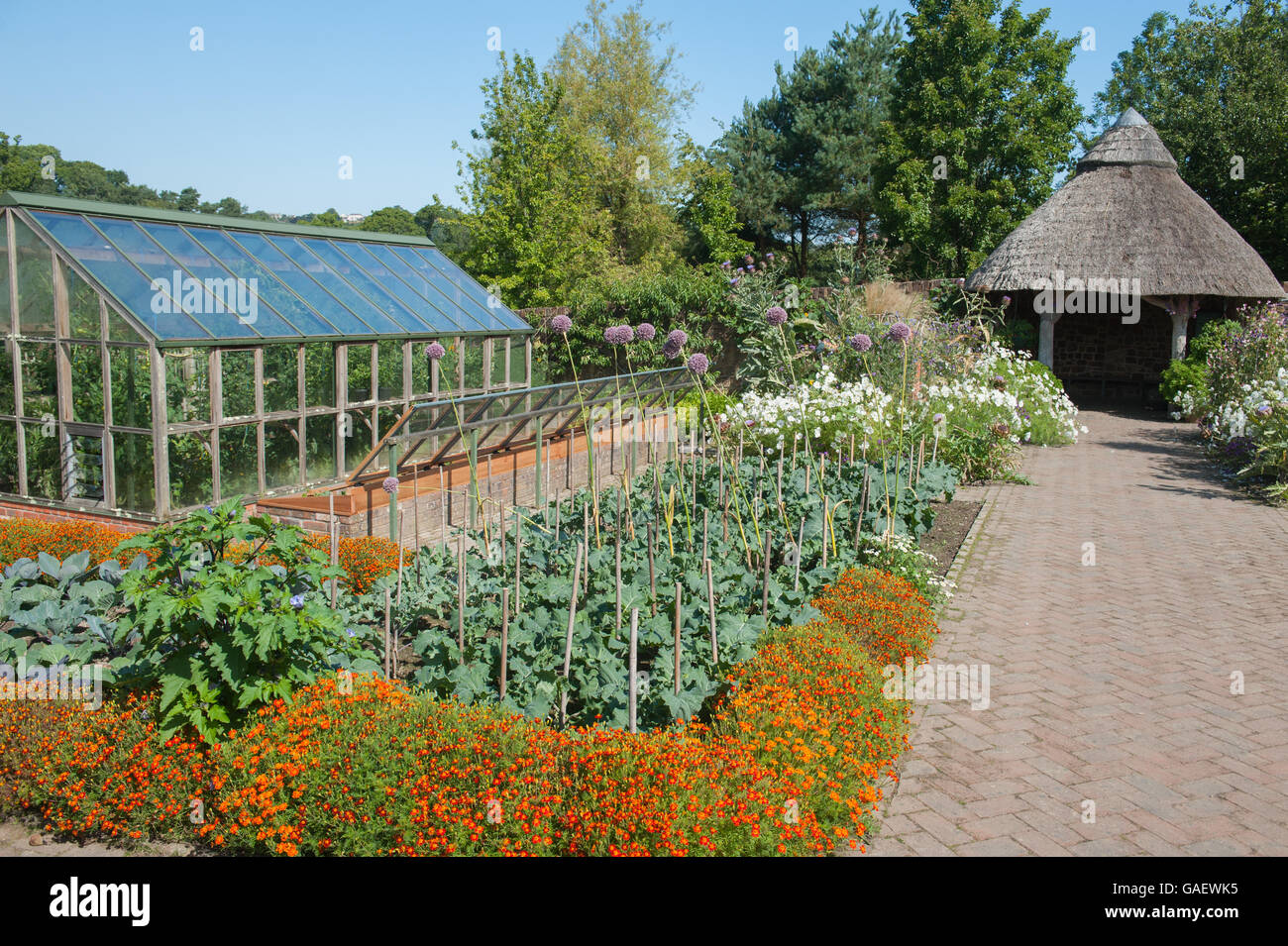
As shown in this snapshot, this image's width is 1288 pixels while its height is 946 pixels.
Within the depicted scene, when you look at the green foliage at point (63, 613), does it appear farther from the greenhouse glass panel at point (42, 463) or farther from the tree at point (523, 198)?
the tree at point (523, 198)

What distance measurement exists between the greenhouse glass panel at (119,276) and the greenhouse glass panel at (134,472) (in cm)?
102

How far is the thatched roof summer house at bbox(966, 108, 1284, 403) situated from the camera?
1784cm

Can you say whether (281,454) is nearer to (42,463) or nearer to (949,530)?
(42,463)

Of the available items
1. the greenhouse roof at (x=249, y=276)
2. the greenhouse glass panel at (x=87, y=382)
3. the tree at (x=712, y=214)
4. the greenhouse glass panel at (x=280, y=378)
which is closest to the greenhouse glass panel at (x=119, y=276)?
the greenhouse roof at (x=249, y=276)

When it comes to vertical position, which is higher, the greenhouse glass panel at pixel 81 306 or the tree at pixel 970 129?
the tree at pixel 970 129

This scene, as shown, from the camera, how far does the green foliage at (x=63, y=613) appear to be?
16.9ft

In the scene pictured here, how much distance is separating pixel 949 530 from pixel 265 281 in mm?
7507

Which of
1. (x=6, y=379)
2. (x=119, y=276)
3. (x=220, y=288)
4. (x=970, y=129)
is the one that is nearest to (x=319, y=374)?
(x=220, y=288)

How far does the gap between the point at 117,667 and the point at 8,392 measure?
600 cm

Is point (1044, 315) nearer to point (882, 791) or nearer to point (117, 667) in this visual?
point (882, 791)

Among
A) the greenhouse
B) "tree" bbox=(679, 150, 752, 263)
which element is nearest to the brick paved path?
the greenhouse

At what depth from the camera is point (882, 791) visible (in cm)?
434

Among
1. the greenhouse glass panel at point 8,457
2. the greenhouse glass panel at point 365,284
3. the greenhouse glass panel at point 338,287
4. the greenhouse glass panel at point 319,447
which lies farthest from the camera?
the greenhouse glass panel at point 365,284
